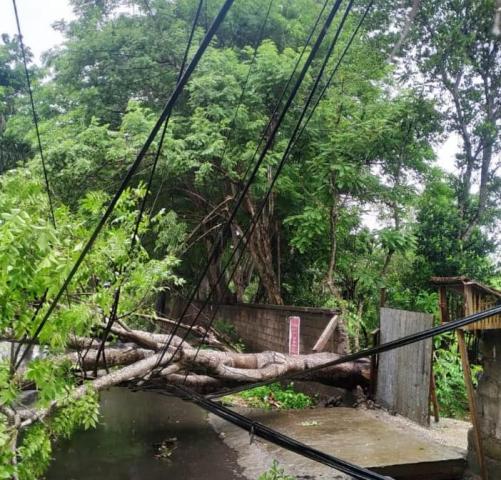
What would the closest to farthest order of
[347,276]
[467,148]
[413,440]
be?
[413,440]
[347,276]
[467,148]

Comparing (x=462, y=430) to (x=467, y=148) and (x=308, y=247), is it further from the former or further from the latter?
(x=467, y=148)

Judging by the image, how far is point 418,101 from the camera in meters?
9.72

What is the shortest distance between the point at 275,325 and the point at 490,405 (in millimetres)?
5858

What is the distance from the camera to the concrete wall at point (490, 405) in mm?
4816

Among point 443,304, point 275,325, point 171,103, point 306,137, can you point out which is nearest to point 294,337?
point 275,325

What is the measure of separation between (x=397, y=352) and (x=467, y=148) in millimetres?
6884

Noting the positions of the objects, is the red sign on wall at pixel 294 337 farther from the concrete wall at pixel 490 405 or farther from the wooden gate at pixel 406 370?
the concrete wall at pixel 490 405

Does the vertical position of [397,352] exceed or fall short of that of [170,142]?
it falls short

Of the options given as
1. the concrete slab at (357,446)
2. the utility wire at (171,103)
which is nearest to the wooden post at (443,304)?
the concrete slab at (357,446)

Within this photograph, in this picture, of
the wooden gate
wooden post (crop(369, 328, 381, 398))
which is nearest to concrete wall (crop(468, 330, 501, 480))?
the wooden gate

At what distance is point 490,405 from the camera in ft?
16.3

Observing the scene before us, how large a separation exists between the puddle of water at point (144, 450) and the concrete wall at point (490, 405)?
2398 millimetres

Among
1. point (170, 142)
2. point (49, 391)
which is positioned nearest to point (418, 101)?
point (170, 142)

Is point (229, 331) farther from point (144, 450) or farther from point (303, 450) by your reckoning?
point (303, 450)
